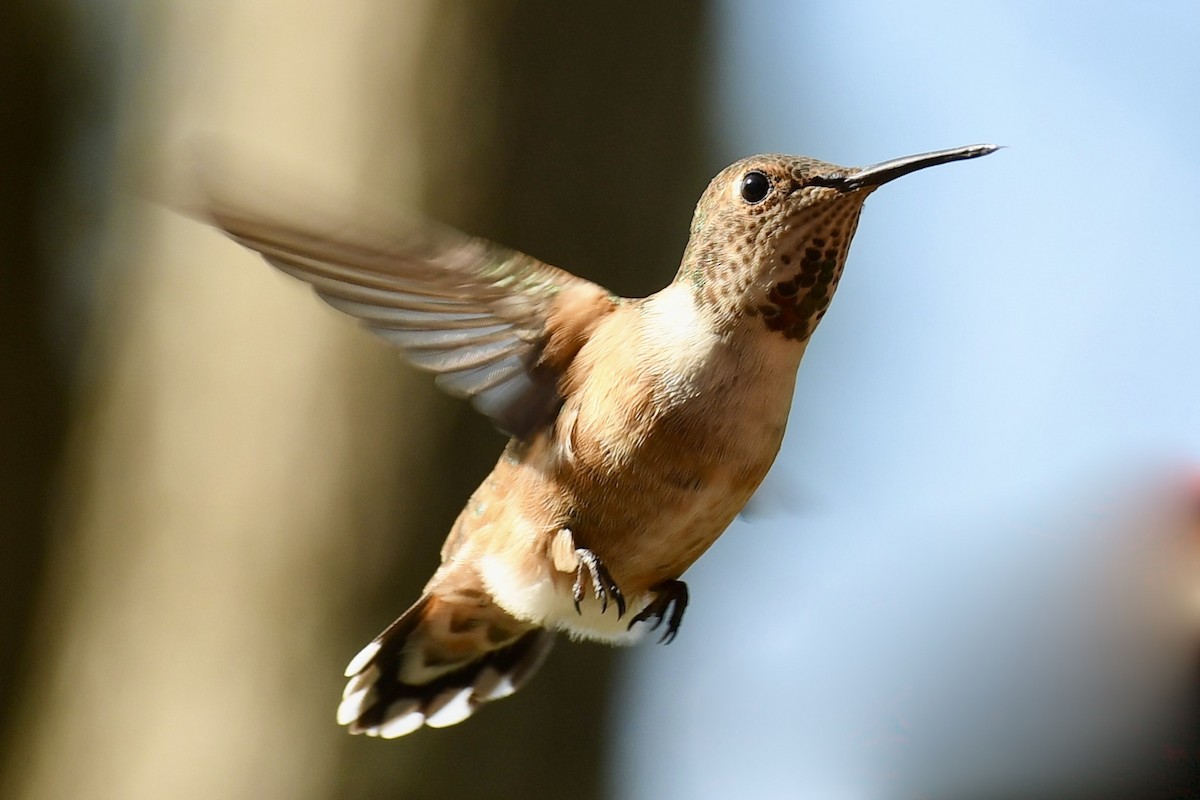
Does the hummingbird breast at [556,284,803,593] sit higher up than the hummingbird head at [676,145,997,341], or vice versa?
the hummingbird head at [676,145,997,341]

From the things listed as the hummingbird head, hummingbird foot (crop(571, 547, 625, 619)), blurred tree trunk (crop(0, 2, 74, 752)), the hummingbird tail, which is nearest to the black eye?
the hummingbird head

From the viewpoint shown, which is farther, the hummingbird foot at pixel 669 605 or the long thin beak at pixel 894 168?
the hummingbird foot at pixel 669 605

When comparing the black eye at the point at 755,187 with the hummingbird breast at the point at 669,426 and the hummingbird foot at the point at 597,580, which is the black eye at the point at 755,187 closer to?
the hummingbird breast at the point at 669,426

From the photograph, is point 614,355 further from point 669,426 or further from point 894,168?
point 894,168

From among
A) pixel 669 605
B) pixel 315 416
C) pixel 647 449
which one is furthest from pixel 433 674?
pixel 315 416

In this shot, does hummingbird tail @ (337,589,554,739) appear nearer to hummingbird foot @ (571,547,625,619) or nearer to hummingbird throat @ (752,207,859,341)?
hummingbird foot @ (571,547,625,619)

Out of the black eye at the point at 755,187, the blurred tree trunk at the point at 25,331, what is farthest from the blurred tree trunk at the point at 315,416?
the black eye at the point at 755,187
